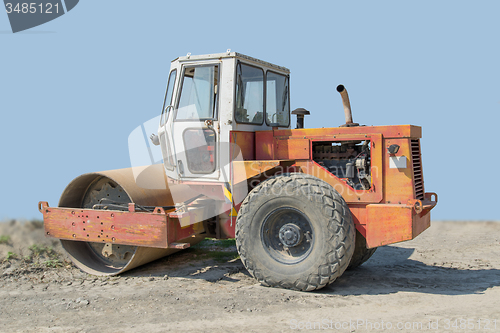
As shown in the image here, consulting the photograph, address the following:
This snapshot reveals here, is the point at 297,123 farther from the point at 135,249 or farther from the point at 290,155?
the point at 135,249

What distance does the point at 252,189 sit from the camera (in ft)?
19.8

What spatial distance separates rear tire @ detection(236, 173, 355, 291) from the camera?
17.5 feet

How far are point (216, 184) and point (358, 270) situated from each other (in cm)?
256

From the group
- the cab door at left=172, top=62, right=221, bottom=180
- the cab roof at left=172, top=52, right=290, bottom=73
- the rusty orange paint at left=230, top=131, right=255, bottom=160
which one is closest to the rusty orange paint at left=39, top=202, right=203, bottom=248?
the cab door at left=172, top=62, right=221, bottom=180

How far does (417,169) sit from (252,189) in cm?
224

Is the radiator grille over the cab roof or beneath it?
beneath

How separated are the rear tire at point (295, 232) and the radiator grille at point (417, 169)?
1120 mm

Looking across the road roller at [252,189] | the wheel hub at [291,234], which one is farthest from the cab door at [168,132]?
the wheel hub at [291,234]

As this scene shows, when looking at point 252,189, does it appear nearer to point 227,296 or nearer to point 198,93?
point 227,296

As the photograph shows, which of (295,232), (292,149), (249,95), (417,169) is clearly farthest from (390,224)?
(249,95)

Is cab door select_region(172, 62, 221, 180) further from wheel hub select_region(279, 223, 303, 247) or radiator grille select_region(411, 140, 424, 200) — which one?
radiator grille select_region(411, 140, 424, 200)

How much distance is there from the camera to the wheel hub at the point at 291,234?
Result: 554 centimetres

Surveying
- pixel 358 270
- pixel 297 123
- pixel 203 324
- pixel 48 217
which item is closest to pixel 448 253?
pixel 358 270

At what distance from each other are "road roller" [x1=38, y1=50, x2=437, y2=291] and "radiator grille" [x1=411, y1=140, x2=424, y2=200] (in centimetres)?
4
